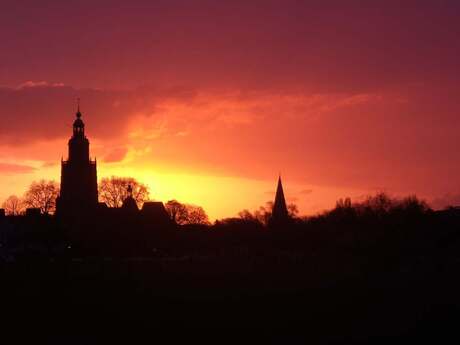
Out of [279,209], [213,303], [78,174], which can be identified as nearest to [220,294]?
[213,303]

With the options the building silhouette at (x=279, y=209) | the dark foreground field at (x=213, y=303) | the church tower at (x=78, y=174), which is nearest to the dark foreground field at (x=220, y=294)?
the dark foreground field at (x=213, y=303)

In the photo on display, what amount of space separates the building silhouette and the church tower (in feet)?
79.7

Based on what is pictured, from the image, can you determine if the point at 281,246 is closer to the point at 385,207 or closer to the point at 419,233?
the point at 419,233

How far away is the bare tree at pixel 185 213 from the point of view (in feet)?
402

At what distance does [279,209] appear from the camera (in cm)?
11900

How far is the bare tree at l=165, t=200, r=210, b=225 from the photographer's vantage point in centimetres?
12244

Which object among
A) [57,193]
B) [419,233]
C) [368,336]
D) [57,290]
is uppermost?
[57,193]

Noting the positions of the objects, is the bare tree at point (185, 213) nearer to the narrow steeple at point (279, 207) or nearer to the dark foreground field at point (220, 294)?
the narrow steeple at point (279, 207)

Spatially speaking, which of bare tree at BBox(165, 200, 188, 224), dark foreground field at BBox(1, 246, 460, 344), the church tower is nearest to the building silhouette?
bare tree at BBox(165, 200, 188, 224)

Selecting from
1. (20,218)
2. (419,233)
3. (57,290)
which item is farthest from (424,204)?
(57,290)

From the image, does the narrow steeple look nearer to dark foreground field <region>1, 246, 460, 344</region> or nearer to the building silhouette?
the building silhouette

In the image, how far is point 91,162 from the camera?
341 ft

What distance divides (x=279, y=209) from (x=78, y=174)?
29.6 meters

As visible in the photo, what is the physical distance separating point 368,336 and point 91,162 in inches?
2245
